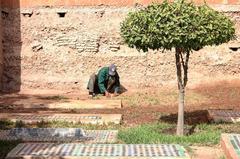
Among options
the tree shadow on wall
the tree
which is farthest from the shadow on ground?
the tree shadow on wall

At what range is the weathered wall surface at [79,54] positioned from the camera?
13.9 meters

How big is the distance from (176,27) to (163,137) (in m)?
1.69

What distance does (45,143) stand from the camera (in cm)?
714

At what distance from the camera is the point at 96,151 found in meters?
6.54

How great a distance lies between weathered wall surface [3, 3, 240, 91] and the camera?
45.7ft

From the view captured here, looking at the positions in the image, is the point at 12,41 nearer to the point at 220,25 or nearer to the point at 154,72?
the point at 154,72

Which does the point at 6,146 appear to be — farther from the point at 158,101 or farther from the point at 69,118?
the point at 158,101

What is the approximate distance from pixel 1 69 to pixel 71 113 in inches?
173

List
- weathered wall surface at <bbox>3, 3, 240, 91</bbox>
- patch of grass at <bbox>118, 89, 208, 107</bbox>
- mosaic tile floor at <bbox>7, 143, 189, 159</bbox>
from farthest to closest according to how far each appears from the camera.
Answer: weathered wall surface at <bbox>3, 3, 240, 91</bbox> → patch of grass at <bbox>118, 89, 208, 107</bbox> → mosaic tile floor at <bbox>7, 143, 189, 159</bbox>

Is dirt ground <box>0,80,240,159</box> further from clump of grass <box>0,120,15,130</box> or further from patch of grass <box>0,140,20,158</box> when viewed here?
patch of grass <box>0,140,20,158</box>

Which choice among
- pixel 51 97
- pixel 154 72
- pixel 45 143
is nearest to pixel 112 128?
pixel 45 143

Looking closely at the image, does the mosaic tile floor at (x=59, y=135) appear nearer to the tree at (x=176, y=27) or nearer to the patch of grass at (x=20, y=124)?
the patch of grass at (x=20, y=124)

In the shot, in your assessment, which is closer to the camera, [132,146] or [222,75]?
[132,146]

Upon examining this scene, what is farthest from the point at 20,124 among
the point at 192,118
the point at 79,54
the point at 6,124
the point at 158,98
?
the point at 79,54
